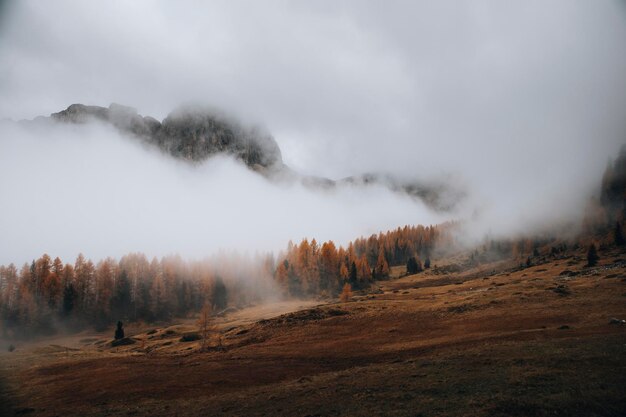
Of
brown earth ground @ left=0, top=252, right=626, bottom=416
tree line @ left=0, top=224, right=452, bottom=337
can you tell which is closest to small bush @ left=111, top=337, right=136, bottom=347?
brown earth ground @ left=0, top=252, right=626, bottom=416

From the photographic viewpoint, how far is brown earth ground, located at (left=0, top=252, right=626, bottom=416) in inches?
788

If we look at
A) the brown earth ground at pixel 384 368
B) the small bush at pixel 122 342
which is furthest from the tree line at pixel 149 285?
the brown earth ground at pixel 384 368

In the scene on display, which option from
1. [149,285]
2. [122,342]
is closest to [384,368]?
[122,342]

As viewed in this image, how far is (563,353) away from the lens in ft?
86.3

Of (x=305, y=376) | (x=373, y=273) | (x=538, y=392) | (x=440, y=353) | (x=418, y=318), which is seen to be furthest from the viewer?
(x=373, y=273)

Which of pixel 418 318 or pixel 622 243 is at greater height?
pixel 622 243

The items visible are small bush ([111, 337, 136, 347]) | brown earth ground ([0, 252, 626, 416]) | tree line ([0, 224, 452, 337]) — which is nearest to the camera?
brown earth ground ([0, 252, 626, 416])

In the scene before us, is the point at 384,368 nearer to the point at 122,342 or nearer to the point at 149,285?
the point at 122,342

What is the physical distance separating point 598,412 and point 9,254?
255 meters

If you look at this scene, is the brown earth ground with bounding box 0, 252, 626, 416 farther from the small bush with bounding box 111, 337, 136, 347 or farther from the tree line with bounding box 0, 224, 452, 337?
the tree line with bounding box 0, 224, 452, 337

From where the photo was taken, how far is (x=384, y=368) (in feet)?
98.5

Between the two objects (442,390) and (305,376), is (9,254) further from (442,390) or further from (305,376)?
(442,390)

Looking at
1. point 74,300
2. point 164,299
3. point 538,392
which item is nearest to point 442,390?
point 538,392

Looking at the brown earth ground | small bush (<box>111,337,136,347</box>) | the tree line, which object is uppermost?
the tree line
